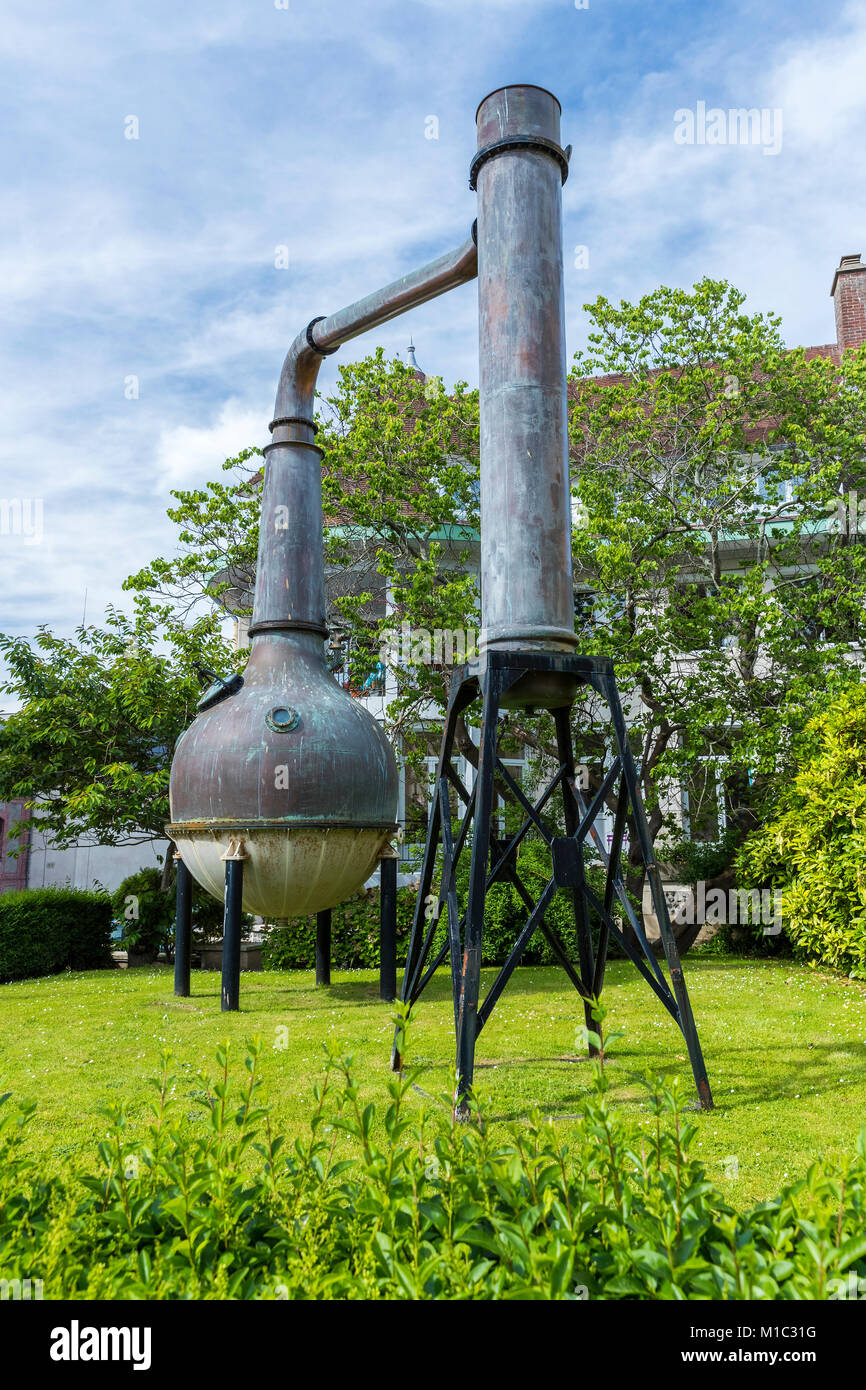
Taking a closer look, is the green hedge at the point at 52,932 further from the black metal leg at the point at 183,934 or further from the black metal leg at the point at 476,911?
the black metal leg at the point at 476,911

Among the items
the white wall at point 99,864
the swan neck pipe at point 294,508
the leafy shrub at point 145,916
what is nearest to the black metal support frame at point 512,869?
the swan neck pipe at point 294,508

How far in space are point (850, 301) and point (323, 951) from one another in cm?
2365

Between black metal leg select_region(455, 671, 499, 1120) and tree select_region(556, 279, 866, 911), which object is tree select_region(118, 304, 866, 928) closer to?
tree select_region(556, 279, 866, 911)

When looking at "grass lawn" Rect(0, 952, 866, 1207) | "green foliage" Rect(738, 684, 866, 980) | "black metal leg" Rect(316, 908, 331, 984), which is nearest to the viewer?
"grass lawn" Rect(0, 952, 866, 1207)

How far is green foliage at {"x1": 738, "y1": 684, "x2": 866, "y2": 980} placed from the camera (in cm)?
1217

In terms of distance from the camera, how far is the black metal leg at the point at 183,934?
12309 millimetres

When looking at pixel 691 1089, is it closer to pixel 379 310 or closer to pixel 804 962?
pixel 379 310

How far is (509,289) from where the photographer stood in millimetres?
7246

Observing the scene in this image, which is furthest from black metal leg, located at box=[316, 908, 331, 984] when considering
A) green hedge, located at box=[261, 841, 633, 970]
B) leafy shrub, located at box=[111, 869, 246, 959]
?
leafy shrub, located at box=[111, 869, 246, 959]

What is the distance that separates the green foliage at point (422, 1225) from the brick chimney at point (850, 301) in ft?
90.3

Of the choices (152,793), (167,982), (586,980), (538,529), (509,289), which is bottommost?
(167,982)

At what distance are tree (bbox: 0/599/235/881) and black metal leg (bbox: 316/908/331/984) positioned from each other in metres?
5.87

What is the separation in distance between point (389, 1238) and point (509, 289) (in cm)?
671
